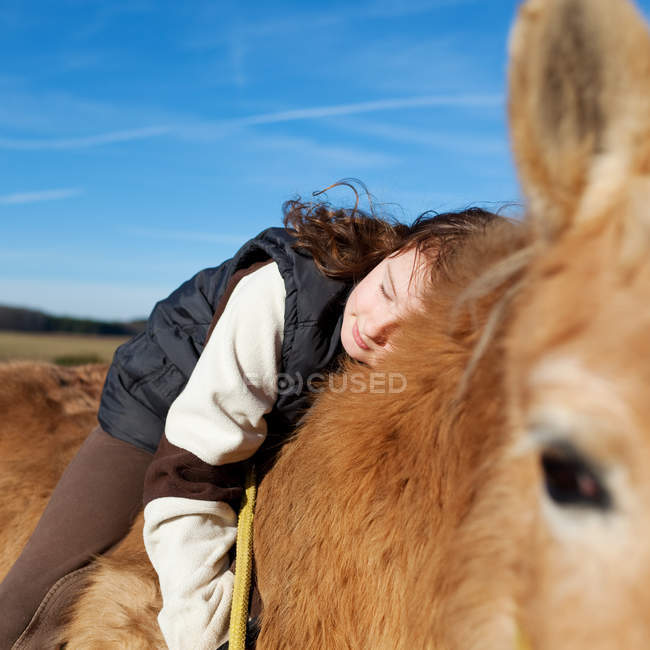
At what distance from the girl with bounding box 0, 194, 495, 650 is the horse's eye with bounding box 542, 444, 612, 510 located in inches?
42.2

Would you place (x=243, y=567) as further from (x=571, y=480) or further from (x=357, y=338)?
(x=571, y=480)

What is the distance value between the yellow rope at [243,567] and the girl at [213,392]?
5cm

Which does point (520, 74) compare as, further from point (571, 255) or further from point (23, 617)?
point (23, 617)

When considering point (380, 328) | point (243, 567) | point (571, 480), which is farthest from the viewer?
point (380, 328)

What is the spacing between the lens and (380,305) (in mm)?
2209

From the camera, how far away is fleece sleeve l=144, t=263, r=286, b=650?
6.39 feet

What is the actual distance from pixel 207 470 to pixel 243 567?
1.04 ft

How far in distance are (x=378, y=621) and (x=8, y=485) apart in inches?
82.6

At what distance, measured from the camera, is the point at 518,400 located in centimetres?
118

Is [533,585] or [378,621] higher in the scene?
[533,585]

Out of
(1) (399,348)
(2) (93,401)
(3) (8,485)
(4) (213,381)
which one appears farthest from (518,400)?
(2) (93,401)

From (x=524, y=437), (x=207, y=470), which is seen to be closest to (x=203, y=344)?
(x=207, y=470)

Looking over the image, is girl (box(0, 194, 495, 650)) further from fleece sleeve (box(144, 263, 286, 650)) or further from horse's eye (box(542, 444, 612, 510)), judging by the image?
horse's eye (box(542, 444, 612, 510))

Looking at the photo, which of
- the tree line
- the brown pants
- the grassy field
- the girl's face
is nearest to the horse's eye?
the girl's face
